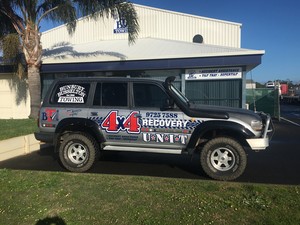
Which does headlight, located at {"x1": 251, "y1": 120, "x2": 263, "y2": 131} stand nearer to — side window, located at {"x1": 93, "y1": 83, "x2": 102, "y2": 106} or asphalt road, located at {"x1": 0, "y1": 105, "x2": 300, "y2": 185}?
asphalt road, located at {"x1": 0, "y1": 105, "x2": 300, "y2": 185}

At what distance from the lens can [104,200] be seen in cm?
491

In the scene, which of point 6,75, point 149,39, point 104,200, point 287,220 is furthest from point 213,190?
point 149,39

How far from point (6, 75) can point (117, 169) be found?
14134 millimetres

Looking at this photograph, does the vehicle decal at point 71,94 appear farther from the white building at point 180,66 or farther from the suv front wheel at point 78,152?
the white building at point 180,66

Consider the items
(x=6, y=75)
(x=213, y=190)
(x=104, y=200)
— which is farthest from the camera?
(x=6, y=75)

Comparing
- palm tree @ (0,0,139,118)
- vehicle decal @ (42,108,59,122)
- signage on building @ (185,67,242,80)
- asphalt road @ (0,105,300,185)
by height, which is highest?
palm tree @ (0,0,139,118)

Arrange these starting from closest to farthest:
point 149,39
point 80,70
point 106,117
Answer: point 106,117 < point 80,70 < point 149,39

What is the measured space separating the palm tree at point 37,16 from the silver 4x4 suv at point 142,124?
25.4ft

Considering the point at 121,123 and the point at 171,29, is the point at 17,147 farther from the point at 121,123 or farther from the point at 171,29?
the point at 171,29

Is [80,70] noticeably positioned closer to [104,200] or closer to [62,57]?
[62,57]

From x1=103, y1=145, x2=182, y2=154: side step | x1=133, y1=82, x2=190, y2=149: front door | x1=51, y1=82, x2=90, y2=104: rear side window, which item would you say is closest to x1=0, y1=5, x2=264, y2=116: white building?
x1=51, y1=82, x2=90, y2=104: rear side window

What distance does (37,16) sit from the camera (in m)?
15.0

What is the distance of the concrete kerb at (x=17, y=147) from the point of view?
8.30 meters

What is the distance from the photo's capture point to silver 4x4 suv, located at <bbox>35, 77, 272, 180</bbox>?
6.13 meters
